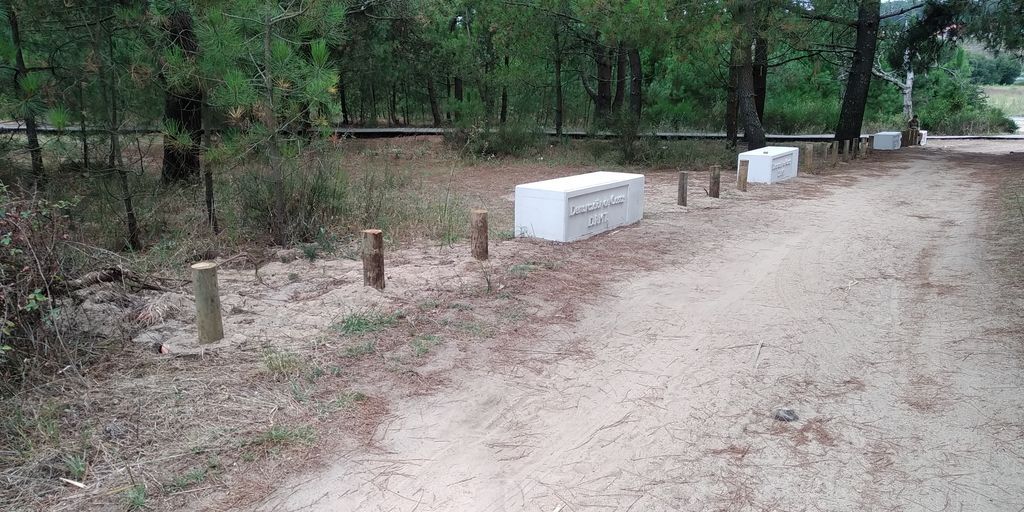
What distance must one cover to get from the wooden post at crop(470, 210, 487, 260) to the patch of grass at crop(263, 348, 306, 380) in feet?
10.4

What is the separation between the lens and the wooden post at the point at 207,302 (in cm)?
542

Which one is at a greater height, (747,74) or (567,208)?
(747,74)

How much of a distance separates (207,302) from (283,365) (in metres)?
0.87

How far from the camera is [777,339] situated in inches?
244

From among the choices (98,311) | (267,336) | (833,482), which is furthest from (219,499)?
(833,482)

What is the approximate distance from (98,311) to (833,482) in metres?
5.15

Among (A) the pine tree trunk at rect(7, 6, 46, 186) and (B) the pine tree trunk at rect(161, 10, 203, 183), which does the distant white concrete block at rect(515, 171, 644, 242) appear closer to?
(B) the pine tree trunk at rect(161, 10, 203, 183)

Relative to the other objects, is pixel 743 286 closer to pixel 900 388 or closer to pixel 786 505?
pixel 900 388

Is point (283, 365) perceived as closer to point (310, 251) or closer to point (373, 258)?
point (373, 258)

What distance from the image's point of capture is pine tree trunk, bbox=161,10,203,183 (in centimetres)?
897

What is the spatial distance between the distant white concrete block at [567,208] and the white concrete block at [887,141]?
19.7 m

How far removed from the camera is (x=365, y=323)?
6.12 metres

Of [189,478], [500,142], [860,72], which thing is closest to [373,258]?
[189,478]

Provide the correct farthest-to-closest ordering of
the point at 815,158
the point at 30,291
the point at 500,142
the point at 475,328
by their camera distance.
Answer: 1. the point at 815,158
2. the point at 500,142
3. the point at 475,328
4. the point at 30,291
